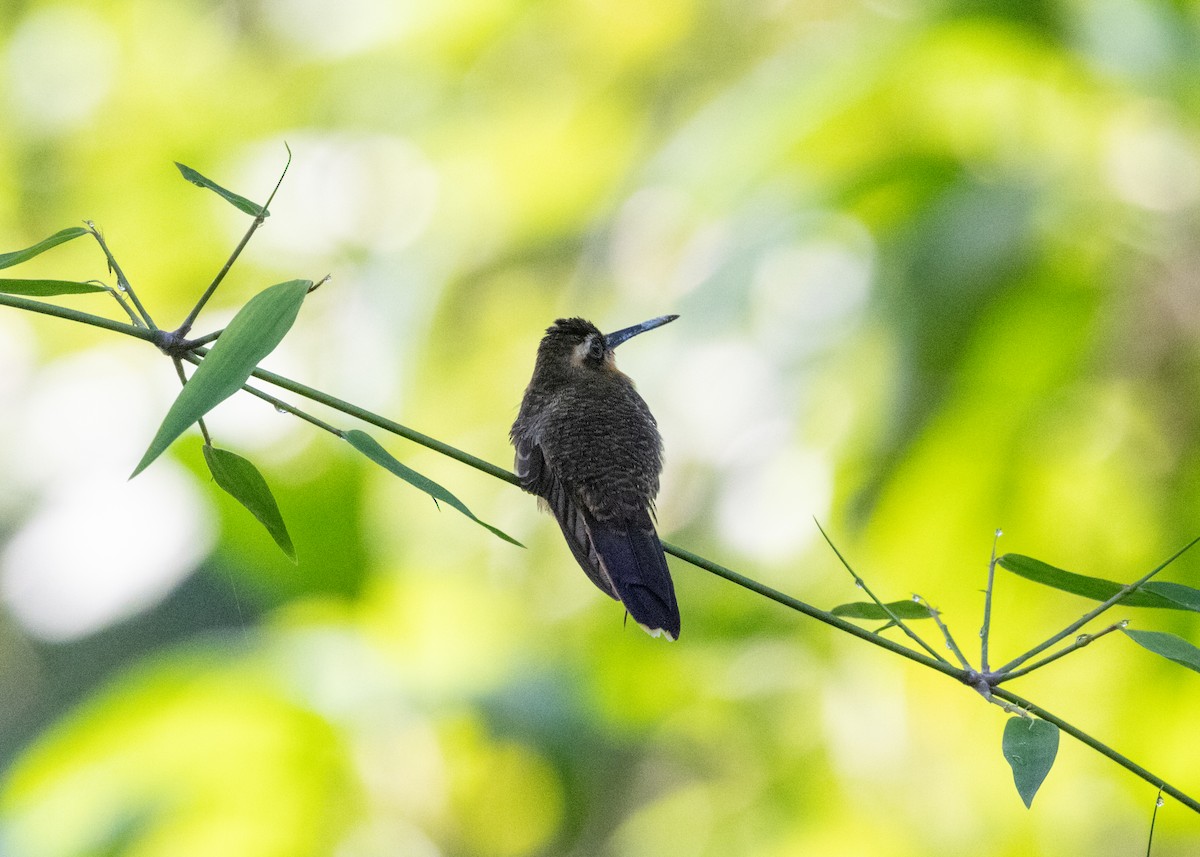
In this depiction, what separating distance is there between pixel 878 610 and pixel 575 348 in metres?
0.77

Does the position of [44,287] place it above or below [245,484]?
above

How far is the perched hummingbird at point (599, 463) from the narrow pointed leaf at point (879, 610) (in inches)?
6.9

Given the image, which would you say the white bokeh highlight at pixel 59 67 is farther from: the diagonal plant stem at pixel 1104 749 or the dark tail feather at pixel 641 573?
the diagonal plant stem at pixel 1104 749

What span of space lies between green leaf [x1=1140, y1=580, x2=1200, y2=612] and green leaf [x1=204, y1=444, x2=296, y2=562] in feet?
1.72

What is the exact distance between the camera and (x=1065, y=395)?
268cm

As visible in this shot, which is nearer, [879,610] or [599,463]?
[879,610]

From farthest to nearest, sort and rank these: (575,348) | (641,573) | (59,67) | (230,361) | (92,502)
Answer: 1. (59,67)
2. (92,502)
3. (575,348)
4. (641,573)
5. (230,361)

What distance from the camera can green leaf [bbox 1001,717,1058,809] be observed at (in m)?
0.64

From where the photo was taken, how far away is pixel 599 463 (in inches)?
46.9

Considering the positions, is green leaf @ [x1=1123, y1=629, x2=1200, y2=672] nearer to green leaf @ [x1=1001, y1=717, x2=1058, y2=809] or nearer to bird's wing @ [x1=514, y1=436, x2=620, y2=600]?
green leaf @ [x1=1001, y1=717, x2=1058, y2=809]

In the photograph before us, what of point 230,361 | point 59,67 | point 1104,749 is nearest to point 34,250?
point 230,361

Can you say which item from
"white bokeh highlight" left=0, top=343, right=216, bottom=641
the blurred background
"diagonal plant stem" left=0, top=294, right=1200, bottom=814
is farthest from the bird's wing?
"white bokeh highlight" left=0, top=343, right=216, bottom=641

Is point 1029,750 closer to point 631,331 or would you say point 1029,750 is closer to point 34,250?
point 34,250

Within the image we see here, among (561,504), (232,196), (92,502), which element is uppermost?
(232,196)
